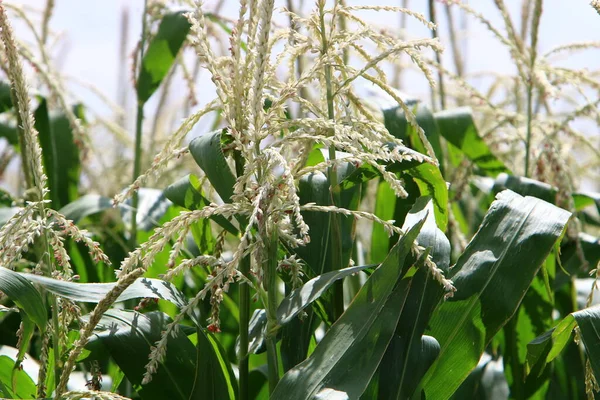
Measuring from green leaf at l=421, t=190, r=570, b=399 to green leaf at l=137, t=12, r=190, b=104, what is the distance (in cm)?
102

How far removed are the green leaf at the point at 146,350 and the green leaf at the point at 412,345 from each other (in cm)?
33

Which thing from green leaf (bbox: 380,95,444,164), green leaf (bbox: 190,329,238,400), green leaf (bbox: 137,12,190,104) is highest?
green leaf (bbox: 137,12,190,104)

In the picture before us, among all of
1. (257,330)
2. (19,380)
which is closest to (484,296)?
(257,330)

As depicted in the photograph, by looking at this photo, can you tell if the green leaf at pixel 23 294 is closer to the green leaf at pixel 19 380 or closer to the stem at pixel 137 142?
the green leaf at pixel 19 380

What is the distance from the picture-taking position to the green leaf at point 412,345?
1.10 m

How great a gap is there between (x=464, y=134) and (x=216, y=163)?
103 centimetres

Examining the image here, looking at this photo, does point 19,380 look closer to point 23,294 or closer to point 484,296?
point 23,294

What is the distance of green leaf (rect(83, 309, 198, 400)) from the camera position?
117 centimetres

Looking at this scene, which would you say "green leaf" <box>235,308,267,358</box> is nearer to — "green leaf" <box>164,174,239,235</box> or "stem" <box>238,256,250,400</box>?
"stem" <box>238,256,250,400</box>

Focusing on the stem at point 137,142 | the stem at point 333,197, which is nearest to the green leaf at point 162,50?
the stem at point 137,142

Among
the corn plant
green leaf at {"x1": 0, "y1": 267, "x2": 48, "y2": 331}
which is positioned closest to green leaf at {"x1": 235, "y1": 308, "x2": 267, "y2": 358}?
the corn plant

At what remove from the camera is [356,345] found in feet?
3.31

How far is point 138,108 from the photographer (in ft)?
6.22

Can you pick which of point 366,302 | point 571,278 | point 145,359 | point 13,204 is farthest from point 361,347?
point 13,204
